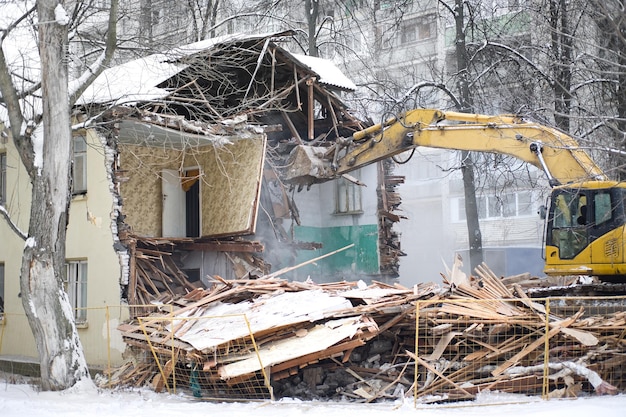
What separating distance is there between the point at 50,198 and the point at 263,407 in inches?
204

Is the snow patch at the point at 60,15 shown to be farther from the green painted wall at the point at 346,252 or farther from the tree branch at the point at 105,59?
the green painted wall at the point at 346,252

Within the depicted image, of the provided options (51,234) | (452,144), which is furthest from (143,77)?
(452,144)

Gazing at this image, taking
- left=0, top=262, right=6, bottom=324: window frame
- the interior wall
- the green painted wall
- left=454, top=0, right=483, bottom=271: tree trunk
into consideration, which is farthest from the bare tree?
left=454, top=0, right=483, bottom=271: tree trunk

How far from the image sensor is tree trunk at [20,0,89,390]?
13016mm

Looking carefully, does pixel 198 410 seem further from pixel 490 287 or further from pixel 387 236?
pixel 387 236

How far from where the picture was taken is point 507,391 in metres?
11.4

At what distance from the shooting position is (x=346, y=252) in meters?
22.1

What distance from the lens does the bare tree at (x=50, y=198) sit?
42.7 feet

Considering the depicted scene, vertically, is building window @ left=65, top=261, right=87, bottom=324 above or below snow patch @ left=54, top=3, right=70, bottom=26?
below

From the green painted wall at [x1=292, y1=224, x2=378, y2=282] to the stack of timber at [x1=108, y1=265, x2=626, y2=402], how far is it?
787cm

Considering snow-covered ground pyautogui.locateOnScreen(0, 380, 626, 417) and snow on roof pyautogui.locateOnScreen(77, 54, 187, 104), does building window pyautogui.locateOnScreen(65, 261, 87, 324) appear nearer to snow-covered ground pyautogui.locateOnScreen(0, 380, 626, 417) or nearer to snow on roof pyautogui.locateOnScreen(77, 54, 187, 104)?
snow on roof pyautogui.locateOnScreen(77, 54, 187, 104)

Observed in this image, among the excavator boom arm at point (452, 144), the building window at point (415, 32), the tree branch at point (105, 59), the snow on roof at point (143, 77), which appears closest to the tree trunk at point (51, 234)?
the tree branch at point (105, 59)

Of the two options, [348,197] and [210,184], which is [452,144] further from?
[348,197]

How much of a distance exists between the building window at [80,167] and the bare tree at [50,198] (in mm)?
4106
